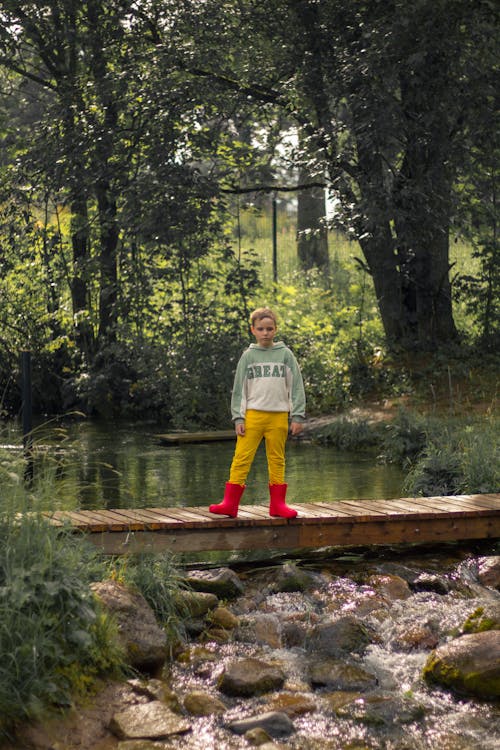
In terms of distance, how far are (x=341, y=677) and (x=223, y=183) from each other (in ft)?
40.0

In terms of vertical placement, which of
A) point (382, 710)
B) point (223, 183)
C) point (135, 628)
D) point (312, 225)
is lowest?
point (382, 710)

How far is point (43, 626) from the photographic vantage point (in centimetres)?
531

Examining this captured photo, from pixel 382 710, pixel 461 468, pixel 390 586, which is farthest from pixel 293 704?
pixel 461 468

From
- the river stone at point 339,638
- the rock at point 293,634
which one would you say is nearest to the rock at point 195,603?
the rock at point 293,634

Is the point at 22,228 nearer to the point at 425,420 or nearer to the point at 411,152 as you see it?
the point at 411,152

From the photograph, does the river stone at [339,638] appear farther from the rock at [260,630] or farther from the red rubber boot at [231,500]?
the red rubber boot at [231,500]

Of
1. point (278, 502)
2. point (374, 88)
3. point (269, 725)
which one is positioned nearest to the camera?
point (269, 725)

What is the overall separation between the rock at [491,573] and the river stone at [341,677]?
7.08 ft

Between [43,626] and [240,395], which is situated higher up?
[240,395]

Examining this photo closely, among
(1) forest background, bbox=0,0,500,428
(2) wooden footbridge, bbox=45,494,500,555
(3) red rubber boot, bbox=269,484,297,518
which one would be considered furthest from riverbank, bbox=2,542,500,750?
(1) forest background, bbox=0,0,500,428

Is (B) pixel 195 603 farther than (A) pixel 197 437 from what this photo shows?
No

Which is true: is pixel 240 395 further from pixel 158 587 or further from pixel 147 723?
pixel 147 723

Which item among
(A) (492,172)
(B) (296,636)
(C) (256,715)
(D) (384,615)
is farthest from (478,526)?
(A) (492,172)

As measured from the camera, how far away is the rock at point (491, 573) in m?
8.14
